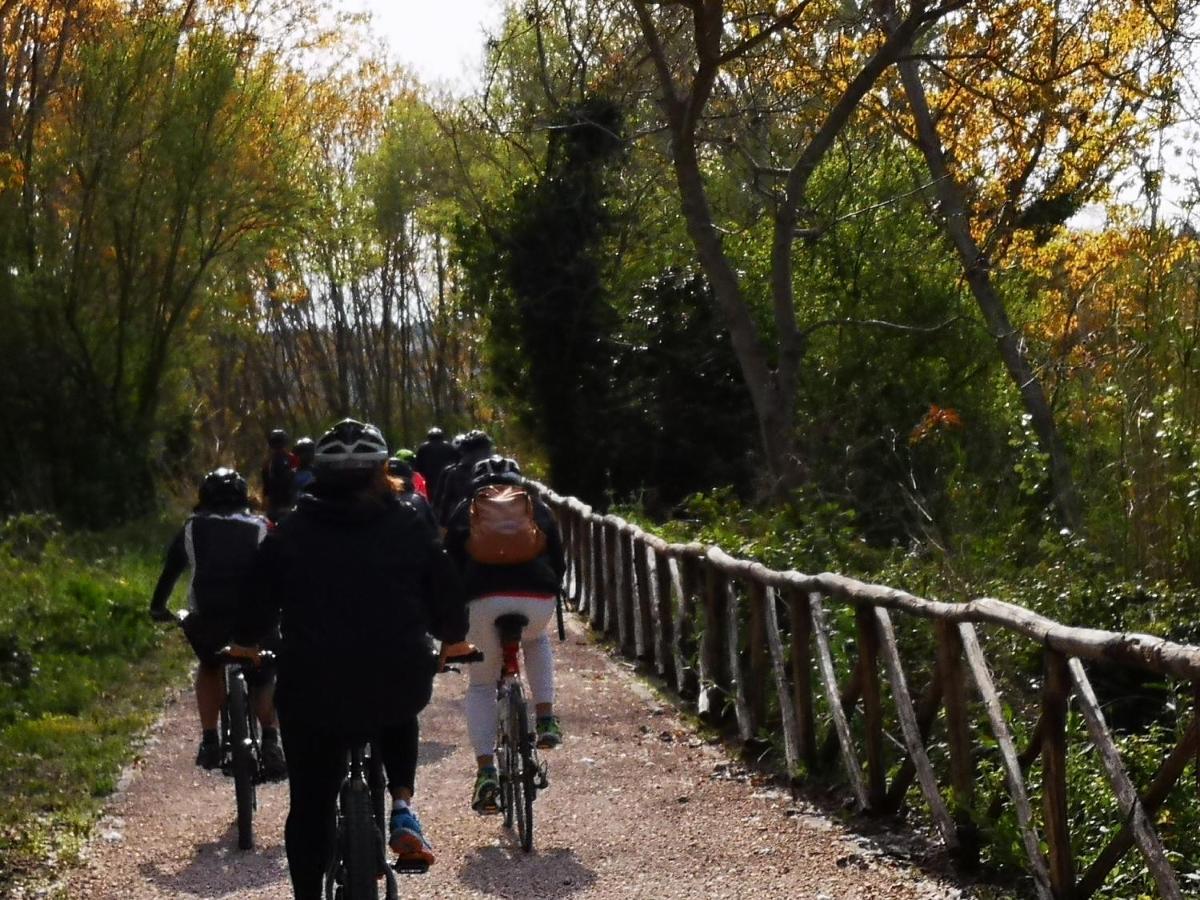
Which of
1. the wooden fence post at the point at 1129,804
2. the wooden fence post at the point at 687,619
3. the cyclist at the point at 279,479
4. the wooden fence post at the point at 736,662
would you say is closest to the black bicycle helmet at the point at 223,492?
the wooden fence post at the point at 736,662

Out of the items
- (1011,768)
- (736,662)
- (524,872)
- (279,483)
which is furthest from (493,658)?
(279,483)

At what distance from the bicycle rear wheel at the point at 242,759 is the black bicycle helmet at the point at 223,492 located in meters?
0.89

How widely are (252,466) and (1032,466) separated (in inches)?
1566

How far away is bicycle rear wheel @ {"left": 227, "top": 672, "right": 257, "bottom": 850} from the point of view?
8.91m

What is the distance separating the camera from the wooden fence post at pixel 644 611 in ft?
50.6

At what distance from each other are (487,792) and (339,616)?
11.3 ft

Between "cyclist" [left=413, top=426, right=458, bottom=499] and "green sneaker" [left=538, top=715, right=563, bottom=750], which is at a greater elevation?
"cyclist" [left=413, top=426, right=458, bottom=499]

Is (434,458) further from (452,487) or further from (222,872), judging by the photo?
(222,872)

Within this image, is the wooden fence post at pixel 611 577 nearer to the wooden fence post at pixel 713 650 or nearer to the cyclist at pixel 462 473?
the cyclist at pixel 462 473

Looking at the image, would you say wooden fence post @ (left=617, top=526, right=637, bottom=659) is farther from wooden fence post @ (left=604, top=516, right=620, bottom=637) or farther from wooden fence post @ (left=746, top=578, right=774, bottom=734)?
wooden fence post @ (left=746, top=578, right=774, bottom=734)

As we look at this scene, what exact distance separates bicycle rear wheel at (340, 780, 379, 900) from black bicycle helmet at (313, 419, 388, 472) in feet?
3.36

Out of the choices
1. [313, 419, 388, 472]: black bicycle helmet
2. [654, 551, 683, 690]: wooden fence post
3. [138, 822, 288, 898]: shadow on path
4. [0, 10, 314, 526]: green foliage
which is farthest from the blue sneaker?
[0, 10, 314, 526]: green foliage

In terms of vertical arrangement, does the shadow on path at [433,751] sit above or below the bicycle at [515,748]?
below

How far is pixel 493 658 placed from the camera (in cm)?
920
